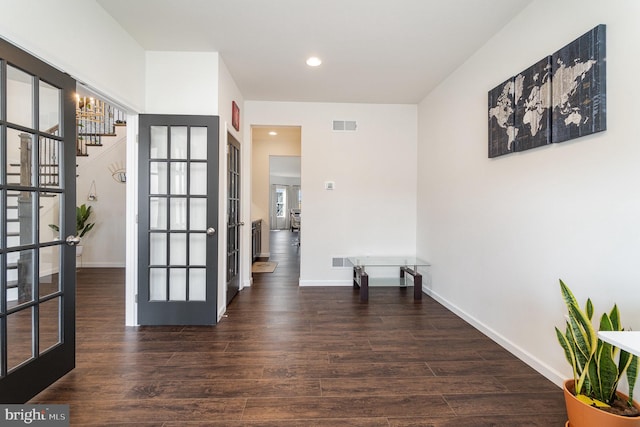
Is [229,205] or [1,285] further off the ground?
[229,205]

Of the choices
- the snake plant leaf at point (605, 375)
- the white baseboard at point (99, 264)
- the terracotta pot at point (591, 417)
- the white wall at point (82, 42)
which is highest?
the white wall at point (82, 42)

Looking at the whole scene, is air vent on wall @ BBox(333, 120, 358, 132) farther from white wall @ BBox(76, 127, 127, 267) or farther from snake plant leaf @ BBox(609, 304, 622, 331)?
white wall @ BBox(76, 127, 127, 267)

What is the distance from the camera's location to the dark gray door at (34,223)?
1.60 meters

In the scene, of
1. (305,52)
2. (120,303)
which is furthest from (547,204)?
(120,303)

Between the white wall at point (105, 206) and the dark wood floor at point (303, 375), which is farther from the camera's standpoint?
the white wall at point (105, 206)

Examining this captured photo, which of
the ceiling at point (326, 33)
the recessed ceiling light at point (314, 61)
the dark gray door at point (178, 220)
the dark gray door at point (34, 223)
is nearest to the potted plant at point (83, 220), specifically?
the dark gray door at point (178, 220)

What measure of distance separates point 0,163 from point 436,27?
316cm

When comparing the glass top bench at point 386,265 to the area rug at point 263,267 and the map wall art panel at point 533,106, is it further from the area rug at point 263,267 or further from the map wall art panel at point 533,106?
the map wall art panel at point 533,106

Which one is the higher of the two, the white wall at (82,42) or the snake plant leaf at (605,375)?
the white wall at (82,42)

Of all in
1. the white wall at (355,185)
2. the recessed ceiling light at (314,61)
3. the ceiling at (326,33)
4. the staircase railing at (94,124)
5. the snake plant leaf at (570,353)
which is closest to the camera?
the snake plant leaf at (570,353)

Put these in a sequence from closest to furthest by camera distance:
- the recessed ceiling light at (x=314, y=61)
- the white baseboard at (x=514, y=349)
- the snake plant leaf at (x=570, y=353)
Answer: the snake plant leaf at (x=570, y=353)
the white baseboard at (x=514, y=349)
the recessed ceiling light at (x=314, y=61)

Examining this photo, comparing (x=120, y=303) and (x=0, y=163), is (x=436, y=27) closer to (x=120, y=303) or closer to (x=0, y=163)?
(x=0, y=163)

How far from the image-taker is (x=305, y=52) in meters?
2.94

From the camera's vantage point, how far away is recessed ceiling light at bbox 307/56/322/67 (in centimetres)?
305
